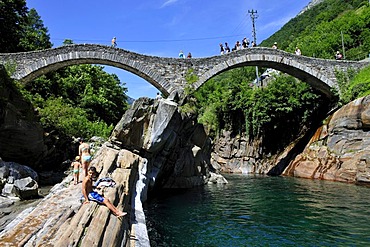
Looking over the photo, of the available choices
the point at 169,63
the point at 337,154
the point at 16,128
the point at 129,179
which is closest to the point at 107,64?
the point at 169,63

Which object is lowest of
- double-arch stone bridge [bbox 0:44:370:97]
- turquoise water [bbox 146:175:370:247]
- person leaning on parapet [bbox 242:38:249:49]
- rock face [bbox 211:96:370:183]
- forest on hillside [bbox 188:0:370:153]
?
turquoise water [bbox 146:175:370:247]

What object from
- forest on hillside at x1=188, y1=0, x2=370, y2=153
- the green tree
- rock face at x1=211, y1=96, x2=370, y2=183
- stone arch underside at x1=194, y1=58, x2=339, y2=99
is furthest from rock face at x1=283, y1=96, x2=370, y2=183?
the green tree

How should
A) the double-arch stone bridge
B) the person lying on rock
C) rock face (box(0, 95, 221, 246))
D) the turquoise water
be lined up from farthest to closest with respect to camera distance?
the double-arch stone bridge < the turquoise water < the person lying on rock < rock face (box(0, 95, 221, 246))

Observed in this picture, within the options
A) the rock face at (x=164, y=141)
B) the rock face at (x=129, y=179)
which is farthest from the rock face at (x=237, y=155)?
the rock face at (x=164, y=141)

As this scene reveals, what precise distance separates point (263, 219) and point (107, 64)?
1642cm

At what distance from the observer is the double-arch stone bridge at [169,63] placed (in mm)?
20062

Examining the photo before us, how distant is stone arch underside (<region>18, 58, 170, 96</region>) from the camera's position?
20.3m

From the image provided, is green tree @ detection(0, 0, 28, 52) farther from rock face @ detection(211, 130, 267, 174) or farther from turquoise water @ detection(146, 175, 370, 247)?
turquoise water @ detection(146, 175, 370, 247)

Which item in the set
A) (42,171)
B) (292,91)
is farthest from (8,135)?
(292,91)

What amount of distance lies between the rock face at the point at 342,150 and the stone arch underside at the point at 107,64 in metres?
11.2

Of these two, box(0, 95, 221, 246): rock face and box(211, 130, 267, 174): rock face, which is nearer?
box(0, 95, 221, 246): rock face

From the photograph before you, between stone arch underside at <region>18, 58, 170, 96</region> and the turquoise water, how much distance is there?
33.5ft

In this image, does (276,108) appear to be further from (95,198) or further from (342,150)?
(95,198)

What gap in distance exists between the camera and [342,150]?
61.3ft
